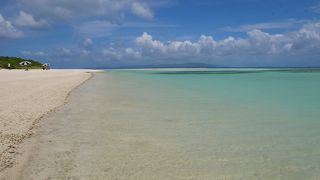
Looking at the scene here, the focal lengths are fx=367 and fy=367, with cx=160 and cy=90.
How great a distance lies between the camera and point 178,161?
577 cm

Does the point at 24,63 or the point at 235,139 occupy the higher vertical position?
the point at 24,63

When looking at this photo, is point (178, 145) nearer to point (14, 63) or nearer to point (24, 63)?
point (14, 63)

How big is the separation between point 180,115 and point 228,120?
63.7 inches

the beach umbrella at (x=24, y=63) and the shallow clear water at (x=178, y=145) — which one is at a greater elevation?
the beach umbrella at (x=24, y=63)

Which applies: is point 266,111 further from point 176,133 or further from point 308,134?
point 176,133

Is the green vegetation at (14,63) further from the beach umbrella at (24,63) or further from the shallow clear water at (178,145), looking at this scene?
the shallow clear water at (178,145)

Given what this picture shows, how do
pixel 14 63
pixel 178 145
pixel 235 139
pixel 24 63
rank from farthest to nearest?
pixel 24 63 < pixel 14 63 < pixel 235 139 < pixel 178 145

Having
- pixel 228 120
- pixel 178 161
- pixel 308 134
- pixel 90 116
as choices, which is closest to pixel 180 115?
pixel 228 120

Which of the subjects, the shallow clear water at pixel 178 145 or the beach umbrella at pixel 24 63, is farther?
the beach umbrella at pixel 24 63

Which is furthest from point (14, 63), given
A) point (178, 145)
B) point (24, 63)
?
point (178, 145)

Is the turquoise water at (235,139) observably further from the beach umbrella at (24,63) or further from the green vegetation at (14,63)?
the beach umbrella at (24,63)

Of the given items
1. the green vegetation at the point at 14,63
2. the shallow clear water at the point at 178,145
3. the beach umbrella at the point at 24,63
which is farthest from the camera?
the beach umbrella at the point at 24,63

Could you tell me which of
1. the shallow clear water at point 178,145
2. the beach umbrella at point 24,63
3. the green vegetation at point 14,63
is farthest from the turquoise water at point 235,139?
the beach umbrella at point 24,63

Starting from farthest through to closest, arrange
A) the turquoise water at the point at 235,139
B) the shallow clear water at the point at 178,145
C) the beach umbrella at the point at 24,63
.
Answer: the beach umbrella at the point at 24,63
the turquoise water at the point at 235,139
the shallow clear water at the point at 178,145
